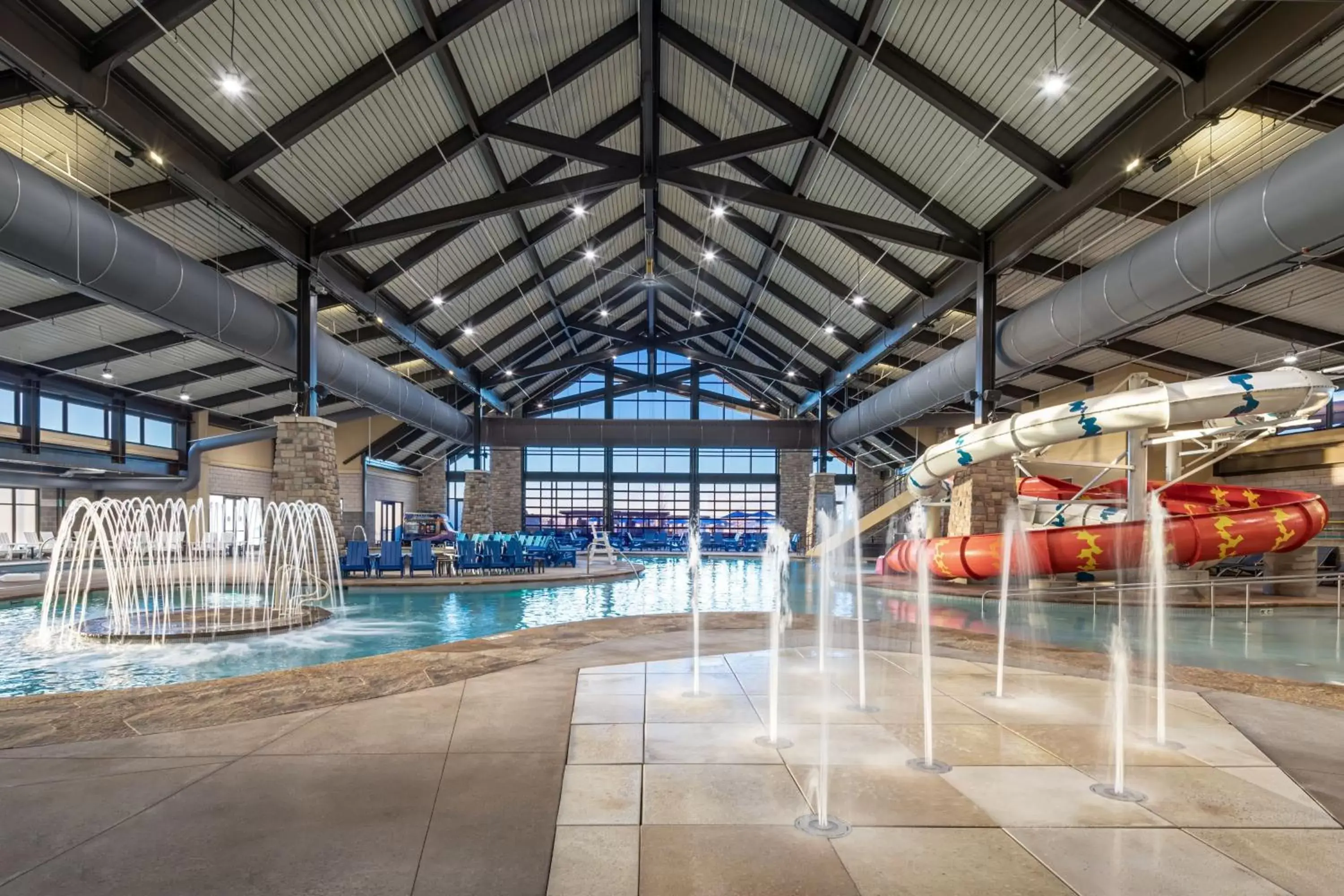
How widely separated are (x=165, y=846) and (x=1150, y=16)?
382 inches

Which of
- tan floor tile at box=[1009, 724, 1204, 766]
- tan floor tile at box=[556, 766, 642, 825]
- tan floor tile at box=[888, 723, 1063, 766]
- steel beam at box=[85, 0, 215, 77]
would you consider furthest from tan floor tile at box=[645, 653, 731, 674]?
steel beam at box=[85, 0, 215, 77]

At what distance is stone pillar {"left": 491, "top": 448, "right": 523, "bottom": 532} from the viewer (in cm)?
2923

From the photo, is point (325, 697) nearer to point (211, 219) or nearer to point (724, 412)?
point (211, 219)

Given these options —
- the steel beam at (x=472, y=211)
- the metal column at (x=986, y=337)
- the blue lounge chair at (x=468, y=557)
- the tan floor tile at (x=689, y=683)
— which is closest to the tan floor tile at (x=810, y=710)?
the tan floor tile at (x=689, y=683)

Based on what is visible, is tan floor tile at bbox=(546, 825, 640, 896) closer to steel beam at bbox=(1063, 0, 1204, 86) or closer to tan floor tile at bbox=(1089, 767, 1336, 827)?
tan floor tile at bbox=(1089, 767, 1336, 827)

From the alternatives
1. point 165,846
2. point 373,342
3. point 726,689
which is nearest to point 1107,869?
point 726,689

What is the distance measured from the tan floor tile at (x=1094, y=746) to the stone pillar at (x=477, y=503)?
75.6ft

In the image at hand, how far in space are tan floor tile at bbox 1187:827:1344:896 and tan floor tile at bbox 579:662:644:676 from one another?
12.0 ft

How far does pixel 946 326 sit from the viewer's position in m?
17.0

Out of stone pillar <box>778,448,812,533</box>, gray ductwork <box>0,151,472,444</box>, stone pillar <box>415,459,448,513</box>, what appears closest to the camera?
gray ductwork <box>0,151,472,444</box>

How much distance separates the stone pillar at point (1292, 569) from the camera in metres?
12.5

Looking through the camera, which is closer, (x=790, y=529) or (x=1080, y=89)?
(x=1080, y=89)

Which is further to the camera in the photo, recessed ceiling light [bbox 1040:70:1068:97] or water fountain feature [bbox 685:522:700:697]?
recessed ceiling light [bbox 1040:70:1068:97]

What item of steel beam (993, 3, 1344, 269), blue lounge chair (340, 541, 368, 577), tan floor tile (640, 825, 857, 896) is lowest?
blue lounge chair (340, 541, 368, 577)
